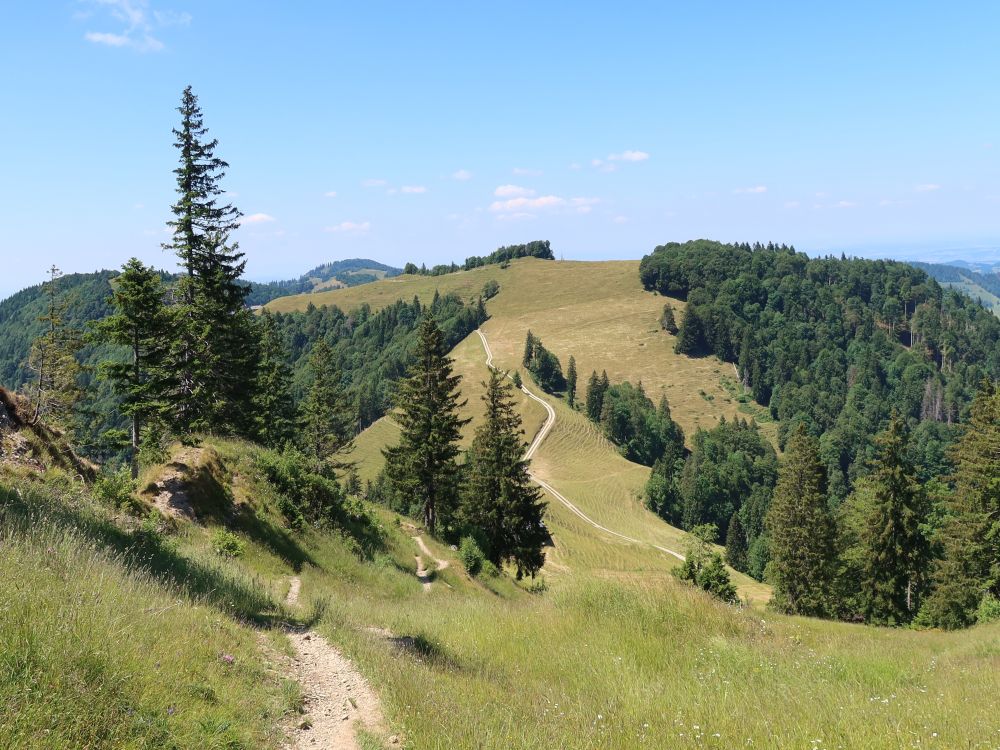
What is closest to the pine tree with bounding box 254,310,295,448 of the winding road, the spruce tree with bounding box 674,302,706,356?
the winding road

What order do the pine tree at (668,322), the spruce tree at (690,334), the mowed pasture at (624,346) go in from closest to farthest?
the mowed pasture at (624,346), the spruce tree at (690,334), the pine tree at (668,322)

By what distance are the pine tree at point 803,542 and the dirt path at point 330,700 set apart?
40453mm

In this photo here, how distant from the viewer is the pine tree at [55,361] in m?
33.3

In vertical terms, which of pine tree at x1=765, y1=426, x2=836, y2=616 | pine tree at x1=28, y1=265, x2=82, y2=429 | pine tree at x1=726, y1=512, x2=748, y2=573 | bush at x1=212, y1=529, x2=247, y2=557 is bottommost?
pine tree at x1=726, y1=512, x2=748, y2=573

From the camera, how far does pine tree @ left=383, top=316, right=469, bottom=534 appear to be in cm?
3525

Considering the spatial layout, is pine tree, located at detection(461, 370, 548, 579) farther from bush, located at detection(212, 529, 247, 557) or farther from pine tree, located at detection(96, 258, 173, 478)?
bush, located at detection(212, 529, 247, 557)

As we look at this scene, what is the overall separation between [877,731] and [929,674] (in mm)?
4511

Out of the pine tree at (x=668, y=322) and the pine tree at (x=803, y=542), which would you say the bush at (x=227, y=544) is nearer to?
the pine tree at (x=803, y=542)

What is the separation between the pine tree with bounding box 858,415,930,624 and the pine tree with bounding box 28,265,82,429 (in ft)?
157

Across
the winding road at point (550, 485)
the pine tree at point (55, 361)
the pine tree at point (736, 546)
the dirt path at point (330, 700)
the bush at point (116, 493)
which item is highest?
the pine tree at point (55, 361)

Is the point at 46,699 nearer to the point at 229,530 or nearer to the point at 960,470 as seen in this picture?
the point at 229,530

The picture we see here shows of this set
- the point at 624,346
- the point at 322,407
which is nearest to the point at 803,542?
the point at 322,407

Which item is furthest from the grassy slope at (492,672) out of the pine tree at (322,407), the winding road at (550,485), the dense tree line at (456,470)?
the winding road at (550,485)

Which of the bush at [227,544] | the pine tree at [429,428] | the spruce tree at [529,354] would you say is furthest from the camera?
the spruce tree at [529,354]
